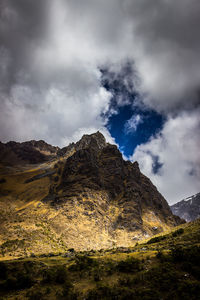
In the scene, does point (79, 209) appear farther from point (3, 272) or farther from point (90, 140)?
point (90, 140)

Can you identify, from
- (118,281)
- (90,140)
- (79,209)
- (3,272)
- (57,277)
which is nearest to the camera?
(118,281)

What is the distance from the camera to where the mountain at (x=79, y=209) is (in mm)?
60150

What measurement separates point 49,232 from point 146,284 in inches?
2300

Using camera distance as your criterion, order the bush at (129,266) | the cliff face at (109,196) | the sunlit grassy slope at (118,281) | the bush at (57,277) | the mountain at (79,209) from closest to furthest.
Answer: the sunlit grassy slope at (118,281) < the bush at (57,277) < the bush at (129,266) < the mountain at (79,209) < the cliff face at (109,196)

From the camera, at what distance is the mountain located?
197 feet

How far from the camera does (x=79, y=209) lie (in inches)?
3263

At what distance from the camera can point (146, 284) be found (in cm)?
1512

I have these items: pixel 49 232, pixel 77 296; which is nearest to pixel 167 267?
pixel 77 296

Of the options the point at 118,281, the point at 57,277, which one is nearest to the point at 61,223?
the point at 57,277

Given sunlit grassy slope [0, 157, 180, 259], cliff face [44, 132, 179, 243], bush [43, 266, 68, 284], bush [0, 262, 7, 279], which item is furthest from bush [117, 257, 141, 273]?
cliff face [44, 132, 179, 243]

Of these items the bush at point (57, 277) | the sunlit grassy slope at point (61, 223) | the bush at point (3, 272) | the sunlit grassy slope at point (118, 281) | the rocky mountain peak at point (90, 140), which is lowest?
the sunlit grassy slope at point (118, 281)

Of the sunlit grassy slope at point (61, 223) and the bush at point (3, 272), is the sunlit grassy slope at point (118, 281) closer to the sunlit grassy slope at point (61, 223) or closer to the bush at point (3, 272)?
the bush at point (3, 272)

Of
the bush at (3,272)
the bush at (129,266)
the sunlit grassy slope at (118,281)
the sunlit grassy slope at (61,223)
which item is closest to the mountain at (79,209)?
the sunlit grassy slope at (61,223)

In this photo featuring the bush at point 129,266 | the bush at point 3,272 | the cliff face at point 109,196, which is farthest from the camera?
the cliff face at point 109,196
